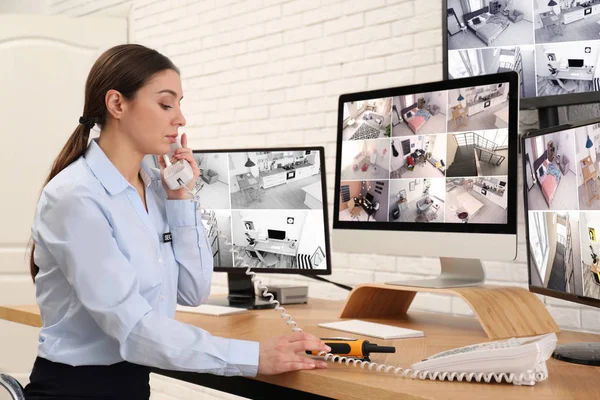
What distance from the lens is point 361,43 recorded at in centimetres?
284

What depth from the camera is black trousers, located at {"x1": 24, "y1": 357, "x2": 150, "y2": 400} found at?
4.66 feet

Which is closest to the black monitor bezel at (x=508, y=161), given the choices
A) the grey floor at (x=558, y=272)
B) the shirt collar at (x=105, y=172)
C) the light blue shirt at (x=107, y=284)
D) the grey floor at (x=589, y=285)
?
A: the grey floor at (x=558, y=272)

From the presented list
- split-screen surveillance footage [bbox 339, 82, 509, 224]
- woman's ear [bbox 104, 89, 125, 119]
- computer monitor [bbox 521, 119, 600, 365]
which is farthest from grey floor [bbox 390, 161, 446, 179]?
woman's ear [bbox 104, 89, 125, 119]

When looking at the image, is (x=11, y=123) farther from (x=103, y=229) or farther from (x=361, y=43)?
(x=103, y=229)

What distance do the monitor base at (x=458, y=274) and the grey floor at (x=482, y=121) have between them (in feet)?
1.19

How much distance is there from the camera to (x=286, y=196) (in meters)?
2.22

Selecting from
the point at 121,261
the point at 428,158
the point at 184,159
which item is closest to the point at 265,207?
the point at 184,159

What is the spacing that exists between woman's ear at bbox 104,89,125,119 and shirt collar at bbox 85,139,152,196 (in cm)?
8

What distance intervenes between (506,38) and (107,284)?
4.89 feet

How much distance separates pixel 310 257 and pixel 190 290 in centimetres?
52

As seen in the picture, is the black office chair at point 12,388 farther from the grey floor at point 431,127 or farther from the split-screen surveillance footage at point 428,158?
the grey floor at point 431,127

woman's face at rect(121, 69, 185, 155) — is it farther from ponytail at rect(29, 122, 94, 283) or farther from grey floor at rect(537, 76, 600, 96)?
grey floor at rect(537, 76, 600, 96)

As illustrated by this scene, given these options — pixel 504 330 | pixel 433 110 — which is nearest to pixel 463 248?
pixel 504 330

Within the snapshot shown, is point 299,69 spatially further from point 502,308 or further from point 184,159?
point 502,308
